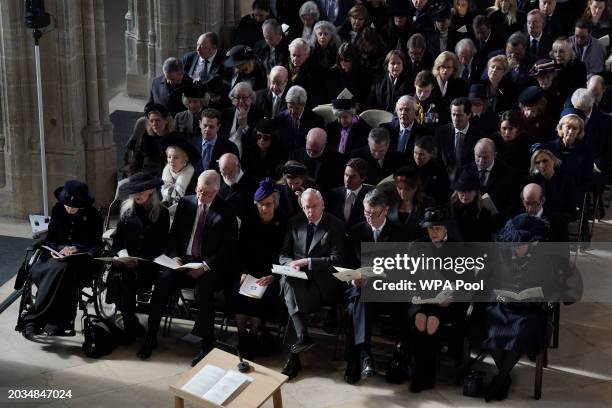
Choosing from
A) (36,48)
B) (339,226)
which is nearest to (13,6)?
(36,48)

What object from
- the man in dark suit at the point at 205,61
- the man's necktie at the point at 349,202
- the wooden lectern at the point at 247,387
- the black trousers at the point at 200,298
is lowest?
the wooden lectern at the point at 247,387

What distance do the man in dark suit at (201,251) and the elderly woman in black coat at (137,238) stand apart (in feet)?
0.45

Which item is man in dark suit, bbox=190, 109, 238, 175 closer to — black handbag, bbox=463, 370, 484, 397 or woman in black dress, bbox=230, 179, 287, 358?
woman in black dress, bbox=230, 179, 287, 358

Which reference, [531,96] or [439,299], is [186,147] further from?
[531,96]

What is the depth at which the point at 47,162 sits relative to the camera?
1170cm

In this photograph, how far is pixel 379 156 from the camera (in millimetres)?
10273

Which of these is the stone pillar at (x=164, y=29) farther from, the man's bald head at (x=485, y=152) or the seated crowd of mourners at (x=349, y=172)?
the man's bald head at (x=485, y=152)

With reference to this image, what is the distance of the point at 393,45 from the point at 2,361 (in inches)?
250

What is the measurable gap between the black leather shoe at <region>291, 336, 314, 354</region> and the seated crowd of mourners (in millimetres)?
11

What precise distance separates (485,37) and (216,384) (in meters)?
6.71

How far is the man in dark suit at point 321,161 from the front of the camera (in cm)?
1022

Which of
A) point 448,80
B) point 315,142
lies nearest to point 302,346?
point 315,142

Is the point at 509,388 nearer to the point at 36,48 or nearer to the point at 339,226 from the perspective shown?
the point at 339,226

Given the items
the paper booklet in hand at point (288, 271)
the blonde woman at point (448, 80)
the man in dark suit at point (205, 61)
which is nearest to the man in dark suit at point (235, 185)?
the paper booklet in hand at point (288, 271)
